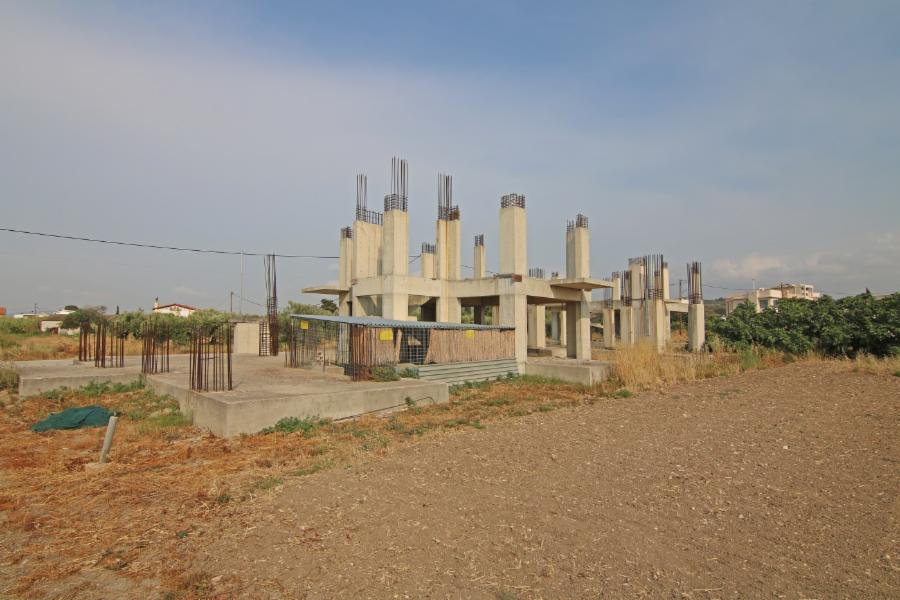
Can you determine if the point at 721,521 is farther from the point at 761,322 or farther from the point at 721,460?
the point at 761,322

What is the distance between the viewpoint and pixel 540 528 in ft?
14.8

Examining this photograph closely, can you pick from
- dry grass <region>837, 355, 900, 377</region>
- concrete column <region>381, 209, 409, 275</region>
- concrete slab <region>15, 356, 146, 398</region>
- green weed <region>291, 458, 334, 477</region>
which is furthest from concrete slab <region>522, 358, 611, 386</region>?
concrete slab <region>15, 356, 146, 398</region>

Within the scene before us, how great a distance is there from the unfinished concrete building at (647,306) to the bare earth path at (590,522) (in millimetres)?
19895

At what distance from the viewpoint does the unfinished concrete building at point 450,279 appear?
18.5 metres

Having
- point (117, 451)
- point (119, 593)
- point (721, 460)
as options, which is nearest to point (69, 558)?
point (119, 593)

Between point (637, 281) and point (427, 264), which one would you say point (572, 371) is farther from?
point (637, 281)

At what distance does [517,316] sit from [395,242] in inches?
205

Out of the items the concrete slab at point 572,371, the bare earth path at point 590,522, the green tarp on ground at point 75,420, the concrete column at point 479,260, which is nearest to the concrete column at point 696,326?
the concrete column at point 479,260

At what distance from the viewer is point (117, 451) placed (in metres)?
7.91

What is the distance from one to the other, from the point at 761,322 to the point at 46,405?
22.7 metres

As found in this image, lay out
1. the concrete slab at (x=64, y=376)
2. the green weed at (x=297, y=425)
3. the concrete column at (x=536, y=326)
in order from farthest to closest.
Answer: the concrete column at (x=536, y=326), the concrete slab at (x=64, y=376), the green weed at (x=297, y=425)

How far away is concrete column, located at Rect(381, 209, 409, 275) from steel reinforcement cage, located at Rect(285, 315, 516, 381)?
10.5 feet

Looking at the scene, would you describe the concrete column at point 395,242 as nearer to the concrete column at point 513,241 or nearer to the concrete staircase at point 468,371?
the concrete column at point 513,241

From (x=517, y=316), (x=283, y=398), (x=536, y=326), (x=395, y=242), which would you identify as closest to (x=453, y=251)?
(x=395, y=242)
